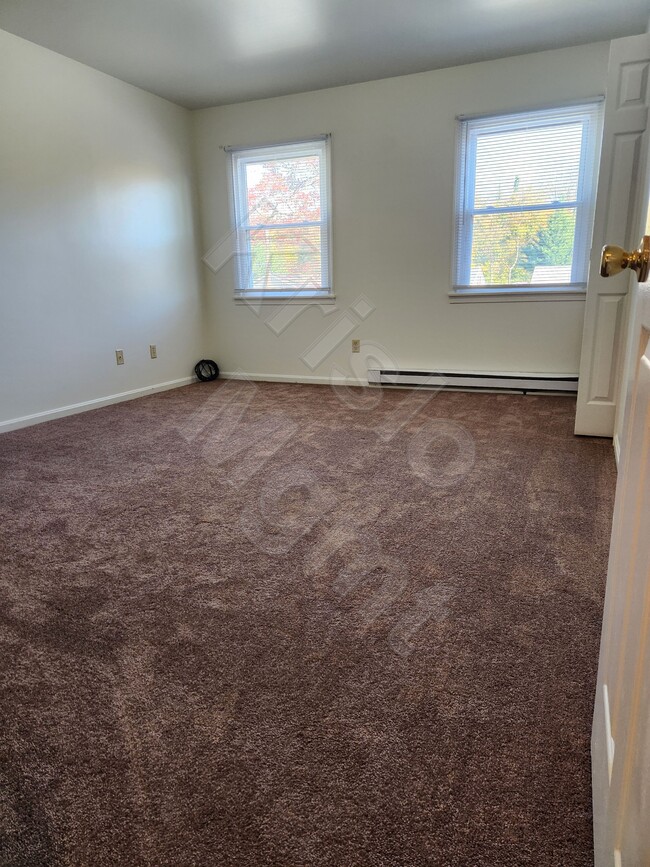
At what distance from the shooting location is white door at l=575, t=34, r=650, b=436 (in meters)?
2.55

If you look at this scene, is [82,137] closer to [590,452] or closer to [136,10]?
[136,10]

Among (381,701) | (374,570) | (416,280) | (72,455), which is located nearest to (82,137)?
(72,455)

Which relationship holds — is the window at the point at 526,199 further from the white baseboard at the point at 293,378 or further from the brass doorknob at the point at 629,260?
the brass doorknob at the point at 629,260

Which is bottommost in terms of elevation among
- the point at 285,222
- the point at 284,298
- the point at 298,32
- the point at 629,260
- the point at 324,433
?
the point at 324,433

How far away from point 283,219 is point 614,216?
298cm

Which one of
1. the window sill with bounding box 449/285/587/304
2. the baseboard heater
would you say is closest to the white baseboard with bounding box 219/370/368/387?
Answer: the baseboard heater

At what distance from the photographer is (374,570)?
5.46 feet

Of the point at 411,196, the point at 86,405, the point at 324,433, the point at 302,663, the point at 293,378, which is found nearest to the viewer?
the point at 302,663

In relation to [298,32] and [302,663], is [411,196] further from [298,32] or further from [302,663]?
[302,663]

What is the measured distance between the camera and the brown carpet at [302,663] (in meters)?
0.86

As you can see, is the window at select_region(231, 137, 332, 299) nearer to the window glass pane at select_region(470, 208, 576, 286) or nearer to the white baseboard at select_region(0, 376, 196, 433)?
the white baseboard at select_region(0, 376, 196, 433)

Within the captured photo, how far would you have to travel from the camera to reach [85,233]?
3.96 m

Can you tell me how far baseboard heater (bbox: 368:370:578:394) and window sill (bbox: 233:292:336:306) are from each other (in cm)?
80

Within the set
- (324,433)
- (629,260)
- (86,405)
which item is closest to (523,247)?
(324,433)
